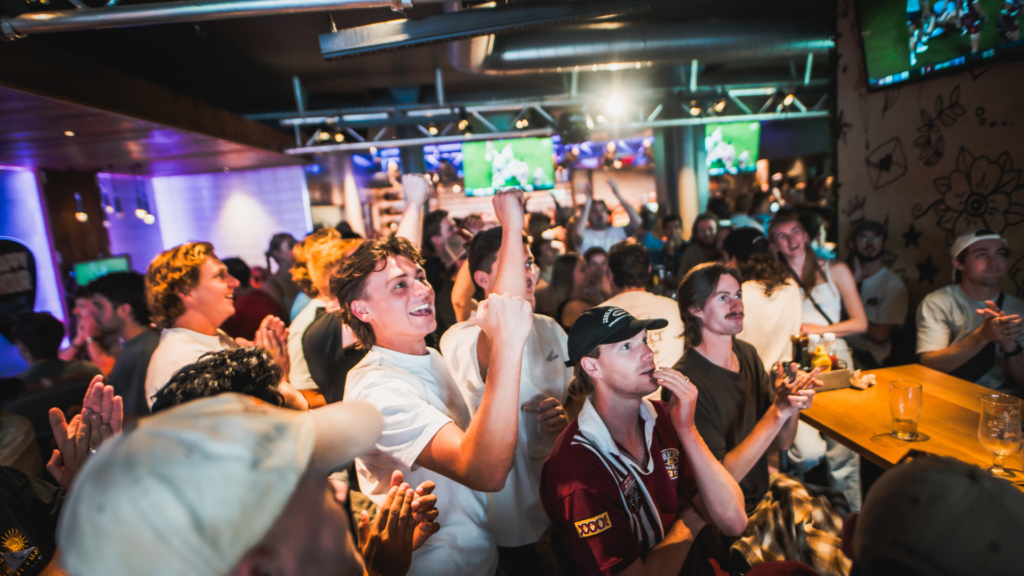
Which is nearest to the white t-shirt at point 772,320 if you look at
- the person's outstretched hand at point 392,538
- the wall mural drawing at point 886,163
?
the wall mural drawing at point 886,163

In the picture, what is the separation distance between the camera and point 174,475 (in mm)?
509

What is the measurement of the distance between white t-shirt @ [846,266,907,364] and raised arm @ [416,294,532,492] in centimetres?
336

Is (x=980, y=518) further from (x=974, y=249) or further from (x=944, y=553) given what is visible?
(x=974, y=249)

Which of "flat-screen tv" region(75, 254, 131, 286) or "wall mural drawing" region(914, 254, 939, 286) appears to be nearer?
"wall mural drawing" region(914, 254, 939, 286)

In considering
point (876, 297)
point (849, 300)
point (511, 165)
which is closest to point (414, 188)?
point (849, 300)

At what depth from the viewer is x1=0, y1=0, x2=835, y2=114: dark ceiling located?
5215 millimetres

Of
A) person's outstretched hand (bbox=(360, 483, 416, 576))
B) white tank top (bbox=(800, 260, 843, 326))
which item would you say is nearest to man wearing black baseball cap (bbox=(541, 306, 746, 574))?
person's outstretched hand (bbox=(360, 483, 416, 576))

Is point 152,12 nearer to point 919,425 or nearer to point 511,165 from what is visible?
point 919,425

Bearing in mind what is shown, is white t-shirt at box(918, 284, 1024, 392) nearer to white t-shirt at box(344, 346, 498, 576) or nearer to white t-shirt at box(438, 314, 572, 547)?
white t-shirt at box(438, 314, 572, 547)

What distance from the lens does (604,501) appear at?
4.70 ft

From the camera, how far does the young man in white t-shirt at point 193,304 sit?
219 centimetres

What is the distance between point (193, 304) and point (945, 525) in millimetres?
2701

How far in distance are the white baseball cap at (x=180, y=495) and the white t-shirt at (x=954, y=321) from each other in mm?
3460

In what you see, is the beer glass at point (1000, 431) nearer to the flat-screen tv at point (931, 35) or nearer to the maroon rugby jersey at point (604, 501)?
the maroon rugby jersey at point (604, 501)
